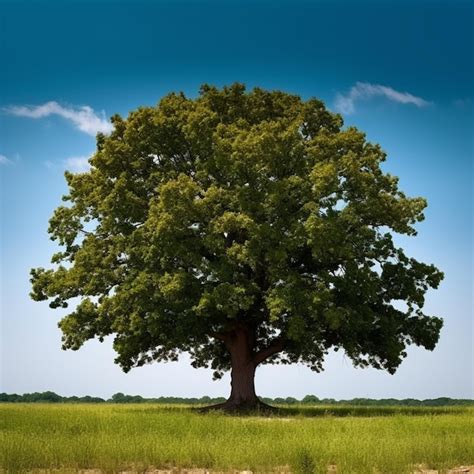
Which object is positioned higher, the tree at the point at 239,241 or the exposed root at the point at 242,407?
the tree at the point at 239,241

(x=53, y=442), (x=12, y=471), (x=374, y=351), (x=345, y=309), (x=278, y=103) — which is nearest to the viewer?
(x=12, y=471)

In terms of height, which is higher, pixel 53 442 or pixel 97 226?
pixel 97 226

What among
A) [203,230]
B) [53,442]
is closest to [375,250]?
[203,230]

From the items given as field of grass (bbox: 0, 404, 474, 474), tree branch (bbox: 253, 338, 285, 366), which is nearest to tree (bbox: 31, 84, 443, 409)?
tree branch (bbox: 253, 338, 285, 366)

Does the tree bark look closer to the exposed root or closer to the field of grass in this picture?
the exposed root

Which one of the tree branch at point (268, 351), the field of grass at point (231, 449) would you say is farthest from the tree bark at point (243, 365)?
the field of grass at point (231, 449)

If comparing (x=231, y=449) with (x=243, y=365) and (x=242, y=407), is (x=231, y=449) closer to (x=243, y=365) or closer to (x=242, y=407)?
(x=242, y=407)

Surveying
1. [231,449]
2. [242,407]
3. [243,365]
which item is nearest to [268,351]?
[243,365]

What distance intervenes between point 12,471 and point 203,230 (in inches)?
903

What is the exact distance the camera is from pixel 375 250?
121ft

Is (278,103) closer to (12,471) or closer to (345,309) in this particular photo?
(345,309)

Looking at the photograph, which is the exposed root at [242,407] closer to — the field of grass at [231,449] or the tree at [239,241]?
the tree at [239,241]

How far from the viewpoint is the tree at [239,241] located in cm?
3312

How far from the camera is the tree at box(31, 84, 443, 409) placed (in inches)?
1304
